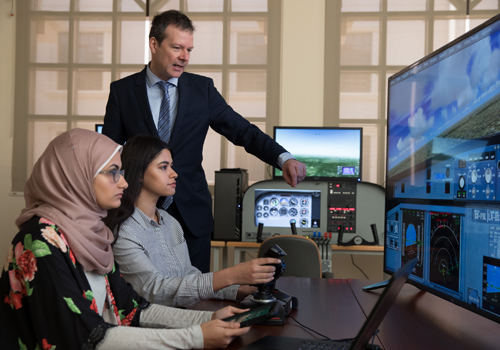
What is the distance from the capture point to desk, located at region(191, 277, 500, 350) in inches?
39.3

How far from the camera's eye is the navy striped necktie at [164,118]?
6.59ft

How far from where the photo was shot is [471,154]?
3.45ft

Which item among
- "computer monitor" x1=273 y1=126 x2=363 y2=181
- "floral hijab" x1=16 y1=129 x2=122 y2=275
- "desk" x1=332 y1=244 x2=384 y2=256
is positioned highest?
"computer monitor" x1=273 y1=126 x2=363 y2=181

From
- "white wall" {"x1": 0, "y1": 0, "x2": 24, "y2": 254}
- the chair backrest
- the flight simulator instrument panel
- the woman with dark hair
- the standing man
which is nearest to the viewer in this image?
the woman with dark hair

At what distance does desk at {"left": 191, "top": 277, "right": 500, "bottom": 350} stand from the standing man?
2.06 feet

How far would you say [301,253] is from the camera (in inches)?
98.8

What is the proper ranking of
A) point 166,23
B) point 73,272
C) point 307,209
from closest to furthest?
point 73,272 → point 166,23 → point 307,209

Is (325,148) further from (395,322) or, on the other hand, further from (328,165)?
(395,322)

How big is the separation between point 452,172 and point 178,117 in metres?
1.20

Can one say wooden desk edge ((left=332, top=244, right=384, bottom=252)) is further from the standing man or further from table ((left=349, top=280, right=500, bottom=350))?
table ((left=349, top=280, right=500, bottom=350))

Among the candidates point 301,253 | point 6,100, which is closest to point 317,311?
point 301,253

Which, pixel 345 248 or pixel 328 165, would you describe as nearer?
pixel 345 248

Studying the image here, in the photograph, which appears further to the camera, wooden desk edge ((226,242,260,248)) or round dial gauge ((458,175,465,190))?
wooden desk edge ((226,242,260,248))

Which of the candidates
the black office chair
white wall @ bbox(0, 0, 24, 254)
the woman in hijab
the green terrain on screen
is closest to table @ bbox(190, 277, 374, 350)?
the woman in hijab
